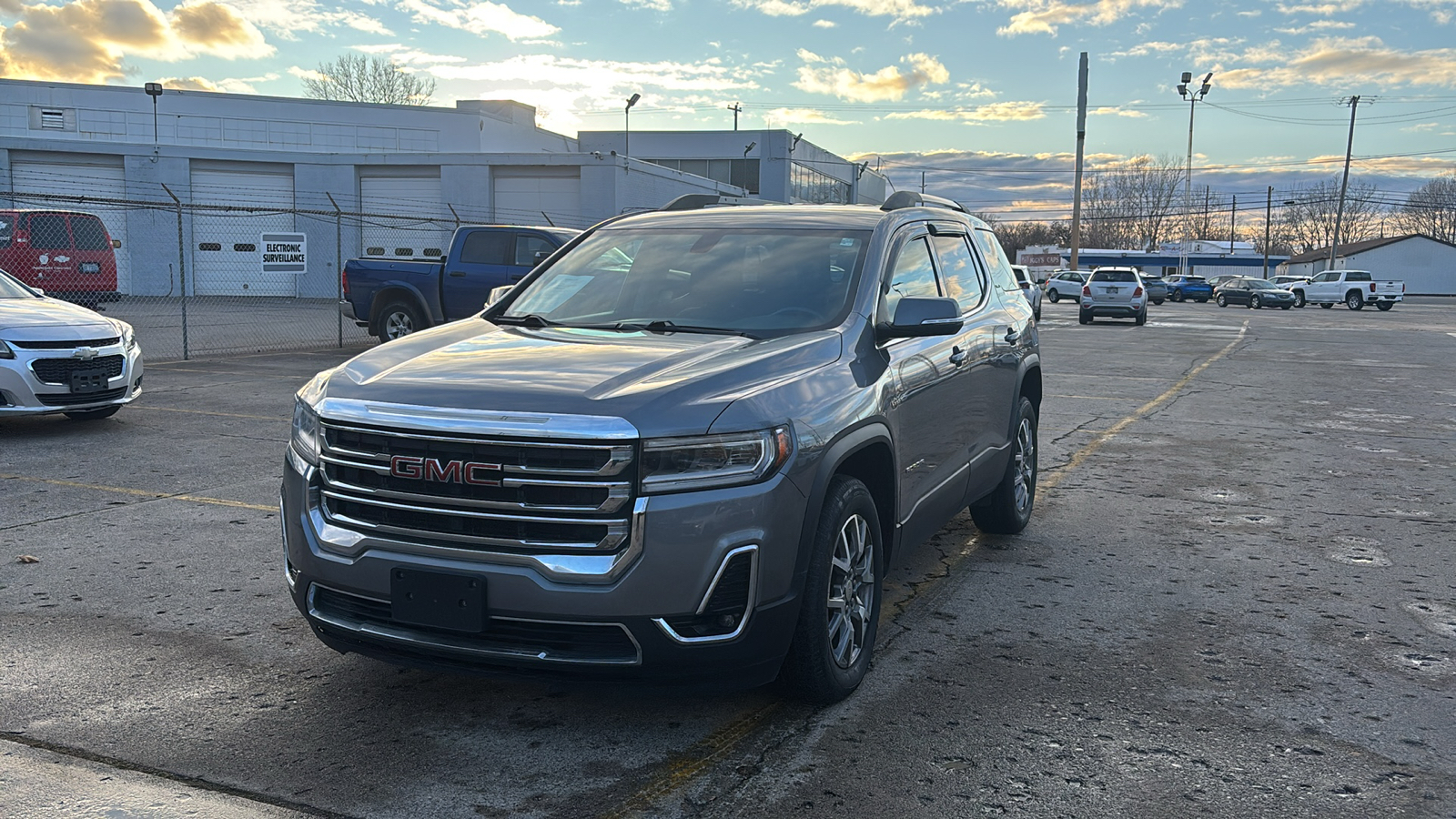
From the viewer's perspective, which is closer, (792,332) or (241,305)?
(792,332)

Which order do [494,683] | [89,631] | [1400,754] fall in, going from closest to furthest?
[1400,754] < [494,683] < [89,631]

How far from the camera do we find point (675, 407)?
343 centimetres

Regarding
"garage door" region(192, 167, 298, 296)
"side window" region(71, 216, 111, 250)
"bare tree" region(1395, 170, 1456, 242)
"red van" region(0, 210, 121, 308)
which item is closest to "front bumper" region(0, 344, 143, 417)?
"red van" region(0, 210, 121, 308)

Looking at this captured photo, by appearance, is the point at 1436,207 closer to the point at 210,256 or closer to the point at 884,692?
the point at 210,256

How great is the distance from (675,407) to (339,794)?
148 centimetres

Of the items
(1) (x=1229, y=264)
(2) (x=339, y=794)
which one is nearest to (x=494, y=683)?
(2) (x=339, y=794)

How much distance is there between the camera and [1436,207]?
117125 mm

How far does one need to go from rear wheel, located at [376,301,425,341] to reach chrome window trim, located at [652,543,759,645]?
570 inches

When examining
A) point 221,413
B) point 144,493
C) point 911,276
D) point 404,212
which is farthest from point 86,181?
point 911,276

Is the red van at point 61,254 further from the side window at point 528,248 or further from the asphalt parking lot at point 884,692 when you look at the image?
the asphalt parking lot at point 884,692

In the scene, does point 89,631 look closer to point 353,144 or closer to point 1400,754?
point 1400,754

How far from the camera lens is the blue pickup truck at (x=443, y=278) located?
1661cm

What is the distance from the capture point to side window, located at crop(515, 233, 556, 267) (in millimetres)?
16594

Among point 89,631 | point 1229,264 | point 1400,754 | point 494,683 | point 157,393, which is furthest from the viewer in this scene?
point 1229,264
